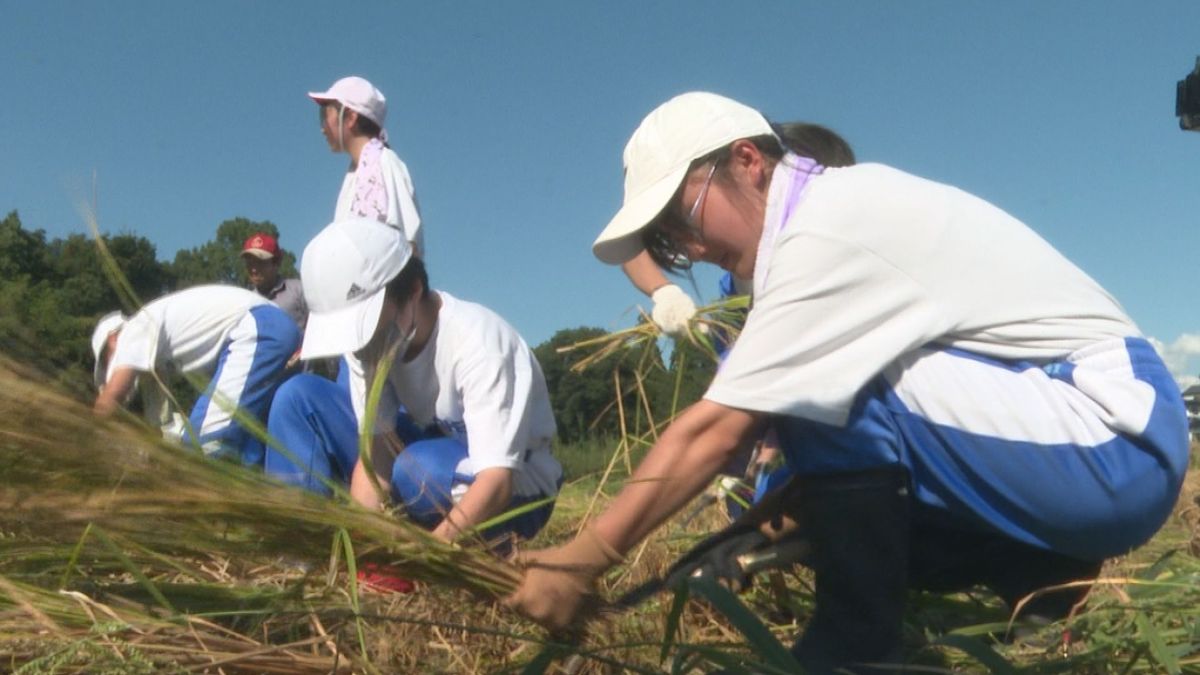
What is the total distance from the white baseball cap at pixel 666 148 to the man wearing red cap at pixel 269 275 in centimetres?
247

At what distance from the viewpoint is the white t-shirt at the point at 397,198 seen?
3.59m

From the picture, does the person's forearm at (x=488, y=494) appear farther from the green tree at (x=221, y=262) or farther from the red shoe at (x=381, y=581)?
the green tree at (x=221, y=262)

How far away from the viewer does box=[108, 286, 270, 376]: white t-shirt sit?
2.69 m

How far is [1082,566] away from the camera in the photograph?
1811mm

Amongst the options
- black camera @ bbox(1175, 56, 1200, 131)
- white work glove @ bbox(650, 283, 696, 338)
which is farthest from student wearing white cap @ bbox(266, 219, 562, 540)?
black camera @ bbox(1175, 56, 1200, 131)

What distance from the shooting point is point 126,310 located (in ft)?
6.60

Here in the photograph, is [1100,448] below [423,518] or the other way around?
the other way around

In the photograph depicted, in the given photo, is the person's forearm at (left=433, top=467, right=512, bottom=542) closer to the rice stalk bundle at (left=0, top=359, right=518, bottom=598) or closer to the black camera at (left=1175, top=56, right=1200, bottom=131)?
the rice stalk bundle at (left=0, top=359, right=518, bottom=598)

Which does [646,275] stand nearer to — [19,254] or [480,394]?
[480,394]

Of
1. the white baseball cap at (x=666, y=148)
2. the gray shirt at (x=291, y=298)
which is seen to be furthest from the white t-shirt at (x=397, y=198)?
the white baseball cap at (x=666, y=148)

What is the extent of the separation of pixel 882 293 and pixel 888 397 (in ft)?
0.48

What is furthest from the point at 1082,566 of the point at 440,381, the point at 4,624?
the point at 4,624

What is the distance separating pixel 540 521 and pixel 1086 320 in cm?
126

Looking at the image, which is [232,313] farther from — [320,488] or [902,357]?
[902,357]
